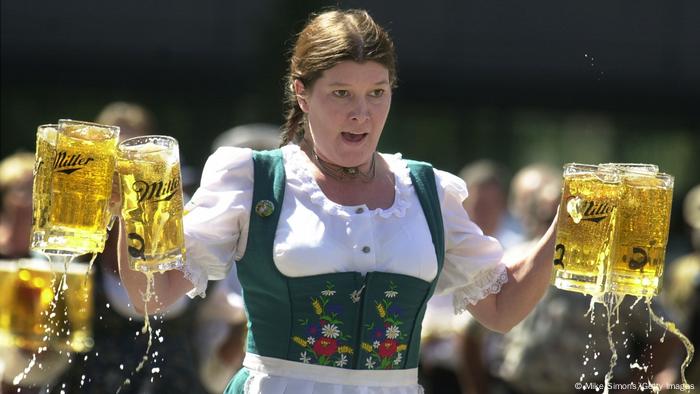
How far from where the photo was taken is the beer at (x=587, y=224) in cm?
325

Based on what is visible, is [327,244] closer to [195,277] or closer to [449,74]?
[195,277]

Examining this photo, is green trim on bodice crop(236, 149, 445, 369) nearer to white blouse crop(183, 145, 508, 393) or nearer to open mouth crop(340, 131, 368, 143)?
white blouse crop(183, 145, 508, 393)

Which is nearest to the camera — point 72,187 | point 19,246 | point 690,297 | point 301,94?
point 72,187

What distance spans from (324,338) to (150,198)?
0.60 meters

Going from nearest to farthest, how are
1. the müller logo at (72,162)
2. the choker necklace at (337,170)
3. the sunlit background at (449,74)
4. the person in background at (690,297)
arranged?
the müller logo at (72,162)
the choker necklace at (337,170)
the person in background at (690,297)
the sunlit background at (449,74)

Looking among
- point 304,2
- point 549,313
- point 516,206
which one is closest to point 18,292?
point 549,313

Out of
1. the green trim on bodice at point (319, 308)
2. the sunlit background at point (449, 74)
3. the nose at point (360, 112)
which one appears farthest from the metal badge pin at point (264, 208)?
the sunlit background at point (449, 74)

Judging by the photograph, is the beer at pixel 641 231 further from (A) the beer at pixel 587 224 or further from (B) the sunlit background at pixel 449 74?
(B) the sunlit background at pixel 449 74

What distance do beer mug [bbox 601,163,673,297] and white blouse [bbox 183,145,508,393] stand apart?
49 cm

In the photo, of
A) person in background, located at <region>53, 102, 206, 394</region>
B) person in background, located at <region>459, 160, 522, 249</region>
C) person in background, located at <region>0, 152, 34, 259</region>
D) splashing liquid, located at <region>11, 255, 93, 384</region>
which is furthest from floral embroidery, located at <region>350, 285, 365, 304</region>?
person in background, located at <region>459, 160, 522, 249</region>

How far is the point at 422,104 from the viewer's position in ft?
45.5

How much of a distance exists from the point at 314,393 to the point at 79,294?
169cm

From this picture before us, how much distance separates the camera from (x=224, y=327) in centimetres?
573

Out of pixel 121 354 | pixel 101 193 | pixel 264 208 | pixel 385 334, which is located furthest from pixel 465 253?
pixel 121 354
